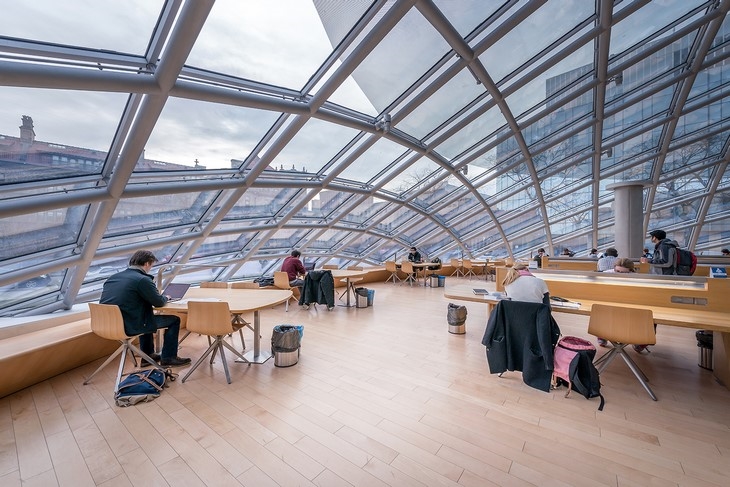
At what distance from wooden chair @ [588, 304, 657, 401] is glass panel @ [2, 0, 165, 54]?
19.8 ft

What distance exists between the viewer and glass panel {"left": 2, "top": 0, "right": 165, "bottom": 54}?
2994 millimetres

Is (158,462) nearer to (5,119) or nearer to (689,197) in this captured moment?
(5,119)

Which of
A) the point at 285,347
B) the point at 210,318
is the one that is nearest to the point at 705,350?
the point at 285,347

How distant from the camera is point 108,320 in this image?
304cm

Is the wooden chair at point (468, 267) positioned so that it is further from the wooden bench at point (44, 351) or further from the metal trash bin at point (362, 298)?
the wooden bench at point (44, 351)

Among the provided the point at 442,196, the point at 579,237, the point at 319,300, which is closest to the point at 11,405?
the point at 319,300

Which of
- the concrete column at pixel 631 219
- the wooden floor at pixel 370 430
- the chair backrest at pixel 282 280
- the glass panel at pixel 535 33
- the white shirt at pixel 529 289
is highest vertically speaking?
the glass panel at pixel 535 33

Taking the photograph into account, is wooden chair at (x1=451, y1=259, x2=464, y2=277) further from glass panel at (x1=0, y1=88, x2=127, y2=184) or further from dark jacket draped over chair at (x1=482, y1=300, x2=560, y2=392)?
glass panel at (x1=0, y1=88, x2=127, y2=184)

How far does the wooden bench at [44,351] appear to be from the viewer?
299 cm

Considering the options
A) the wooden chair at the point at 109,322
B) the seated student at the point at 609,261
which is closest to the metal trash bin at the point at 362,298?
the wooden chair at the point at 109,322

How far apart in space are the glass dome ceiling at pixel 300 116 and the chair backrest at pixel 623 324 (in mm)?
4775

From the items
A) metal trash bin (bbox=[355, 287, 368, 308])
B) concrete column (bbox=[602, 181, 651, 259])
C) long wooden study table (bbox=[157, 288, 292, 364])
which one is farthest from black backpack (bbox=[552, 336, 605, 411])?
concrete column (bbox=[602, 181, 651, 259])

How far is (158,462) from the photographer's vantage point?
2082 millimetres

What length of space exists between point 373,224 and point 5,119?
10.3 metres
